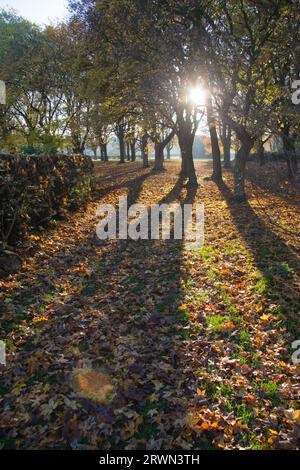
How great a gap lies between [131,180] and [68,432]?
20901 mm

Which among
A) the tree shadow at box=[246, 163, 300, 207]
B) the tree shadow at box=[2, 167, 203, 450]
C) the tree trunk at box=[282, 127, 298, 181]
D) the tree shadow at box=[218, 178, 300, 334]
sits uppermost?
the tree trunk at box=[282, 127, 298, 181]

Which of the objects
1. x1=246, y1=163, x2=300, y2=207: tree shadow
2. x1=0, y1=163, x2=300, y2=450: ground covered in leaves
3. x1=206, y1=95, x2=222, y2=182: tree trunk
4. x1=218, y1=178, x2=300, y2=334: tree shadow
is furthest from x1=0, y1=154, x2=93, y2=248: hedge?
x1=246, y1=163, x2=300, y2=207: tree shadow

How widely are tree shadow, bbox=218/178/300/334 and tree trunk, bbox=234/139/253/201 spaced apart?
2.47m

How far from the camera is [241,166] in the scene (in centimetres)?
1509

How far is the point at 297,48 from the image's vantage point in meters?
10.8

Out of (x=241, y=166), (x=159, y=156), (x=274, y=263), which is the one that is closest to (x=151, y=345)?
(x=274, y=263)

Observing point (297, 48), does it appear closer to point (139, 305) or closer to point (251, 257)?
point (251, 257)

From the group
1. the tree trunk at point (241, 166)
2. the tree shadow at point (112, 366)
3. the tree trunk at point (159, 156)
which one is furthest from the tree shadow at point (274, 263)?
the tree trunk at point (159, 156)

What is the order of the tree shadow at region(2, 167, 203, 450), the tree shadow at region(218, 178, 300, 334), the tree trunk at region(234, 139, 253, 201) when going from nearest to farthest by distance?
the tree shadow at region(2, 167, 203, 450)
the tree shadow at region(218, 178, 300, 334)
the tree trunk at region(234, 139, 253, 201)

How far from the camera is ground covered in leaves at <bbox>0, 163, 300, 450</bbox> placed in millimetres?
3920

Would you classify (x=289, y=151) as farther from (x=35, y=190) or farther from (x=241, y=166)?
(x=35, y=190)

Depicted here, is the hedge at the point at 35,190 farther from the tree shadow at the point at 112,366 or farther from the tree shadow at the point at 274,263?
the tree shadow at the point at 274,263

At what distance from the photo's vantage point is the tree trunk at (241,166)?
14.7m

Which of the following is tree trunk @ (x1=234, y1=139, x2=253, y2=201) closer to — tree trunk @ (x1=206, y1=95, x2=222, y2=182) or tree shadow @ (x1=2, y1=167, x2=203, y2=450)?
tree trunk @ (x1=206, y1=95, x2=222, y2=182)
